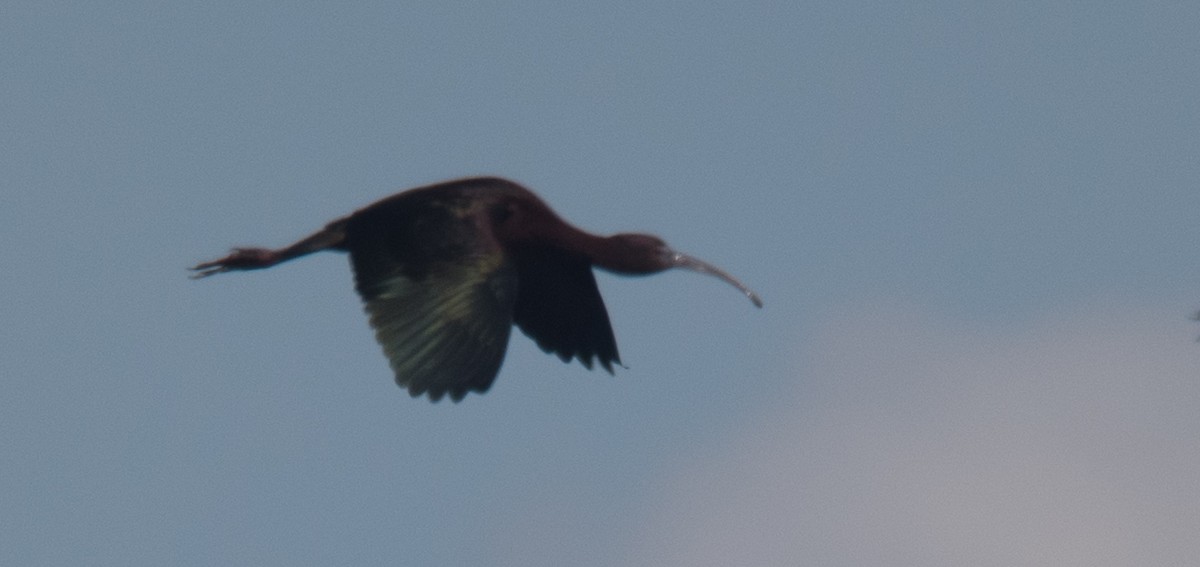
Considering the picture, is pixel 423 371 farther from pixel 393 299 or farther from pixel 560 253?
pixel 560 253

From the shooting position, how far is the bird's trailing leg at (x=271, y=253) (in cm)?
2423

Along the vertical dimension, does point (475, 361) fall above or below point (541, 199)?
below

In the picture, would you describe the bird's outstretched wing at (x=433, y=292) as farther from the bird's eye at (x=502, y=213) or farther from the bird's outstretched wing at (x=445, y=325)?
the bird's eye at (x=502, y=213)

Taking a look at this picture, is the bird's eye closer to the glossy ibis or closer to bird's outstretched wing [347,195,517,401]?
the glossy ibis

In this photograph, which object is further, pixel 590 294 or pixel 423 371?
pixel 590 294

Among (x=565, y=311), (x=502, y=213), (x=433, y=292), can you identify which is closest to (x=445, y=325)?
(x=433, y=292)

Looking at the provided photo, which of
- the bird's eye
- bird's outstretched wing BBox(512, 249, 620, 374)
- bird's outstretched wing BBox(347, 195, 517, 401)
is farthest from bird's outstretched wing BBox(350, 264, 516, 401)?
bird's outstretched wing BBox(512, 249, 620, 374)

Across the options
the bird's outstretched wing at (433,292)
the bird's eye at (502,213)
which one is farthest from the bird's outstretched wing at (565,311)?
the bird's outstretched wing at (433,292)

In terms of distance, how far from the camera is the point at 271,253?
24641 mm

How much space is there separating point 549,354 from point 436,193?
2.26 meters

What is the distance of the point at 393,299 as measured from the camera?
23.4 meters

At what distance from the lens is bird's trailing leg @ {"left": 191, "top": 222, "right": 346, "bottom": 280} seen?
24.2m

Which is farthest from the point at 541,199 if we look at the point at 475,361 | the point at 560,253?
the point at 475,361

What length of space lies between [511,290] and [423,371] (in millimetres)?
991
